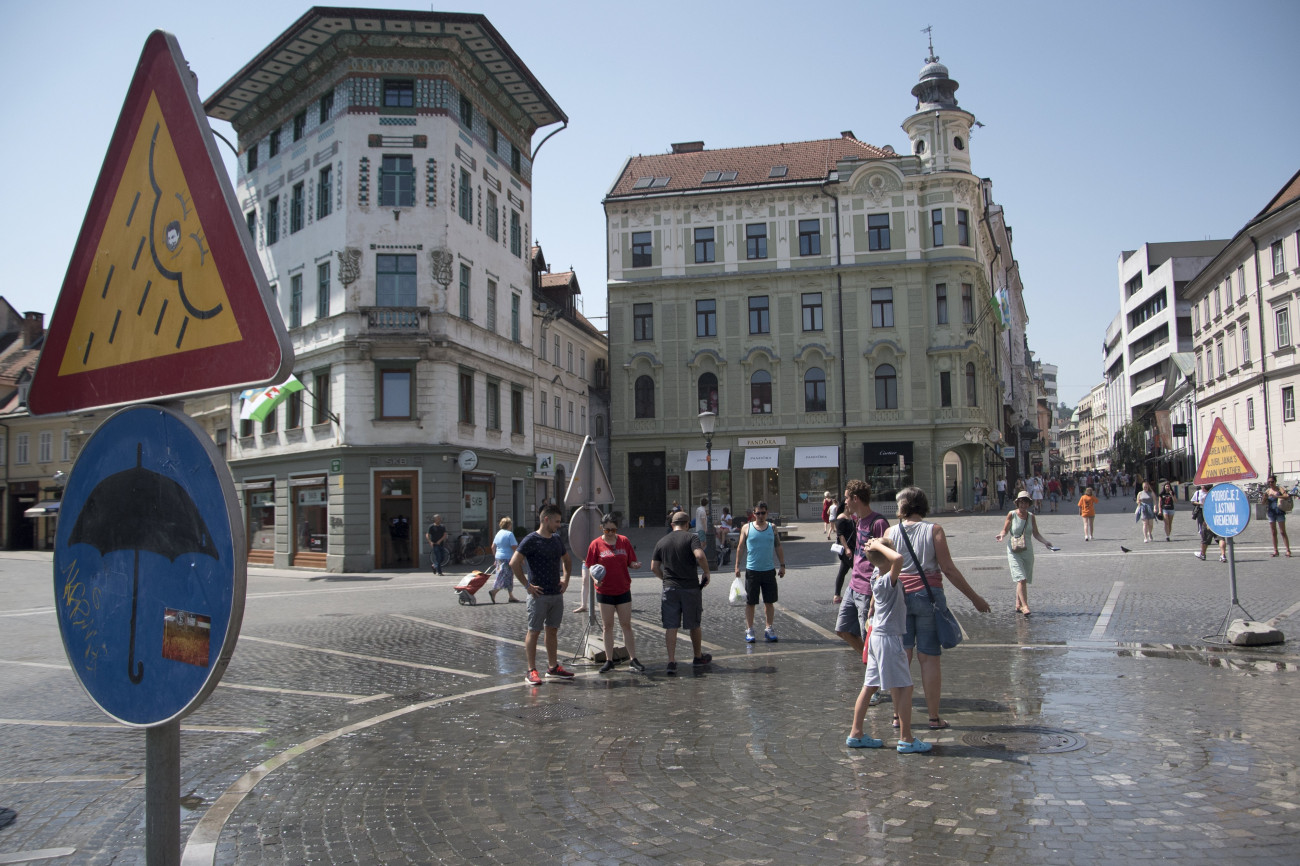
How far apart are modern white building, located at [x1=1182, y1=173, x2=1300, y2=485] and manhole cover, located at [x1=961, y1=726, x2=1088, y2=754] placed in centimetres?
4066

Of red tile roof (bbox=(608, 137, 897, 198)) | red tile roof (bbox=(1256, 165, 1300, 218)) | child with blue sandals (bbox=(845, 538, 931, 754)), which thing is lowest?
child with blue sandals (bbox=(845, 538, 931, 754))

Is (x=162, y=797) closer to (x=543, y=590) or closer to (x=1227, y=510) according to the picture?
(x=543, y=590)

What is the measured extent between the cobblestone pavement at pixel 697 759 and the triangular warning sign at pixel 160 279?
129 inches

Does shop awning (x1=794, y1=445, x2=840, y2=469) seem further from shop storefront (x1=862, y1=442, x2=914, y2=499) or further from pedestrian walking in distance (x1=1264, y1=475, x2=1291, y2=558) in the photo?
pedestrian walking in distance (x1=1264, y1=475, x2=1291, y2=558)

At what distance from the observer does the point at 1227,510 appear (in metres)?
11.5

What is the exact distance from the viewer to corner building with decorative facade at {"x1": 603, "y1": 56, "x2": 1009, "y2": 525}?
1732 inches

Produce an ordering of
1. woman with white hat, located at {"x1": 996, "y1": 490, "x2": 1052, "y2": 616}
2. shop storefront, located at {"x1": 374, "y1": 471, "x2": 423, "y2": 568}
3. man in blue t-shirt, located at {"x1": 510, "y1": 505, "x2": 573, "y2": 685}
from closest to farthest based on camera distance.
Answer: man in blue t-shirt, located at {"x1": 510, "y1": 505, "x2": 573, "y2": 685} < woman with white hat, located at {"x1": 996, "y1": 490, "x2": 1052, "y2": 616} < shop storefront, located at {"x1": 374, "y1": 471, "x2": 423, "y2": 568}

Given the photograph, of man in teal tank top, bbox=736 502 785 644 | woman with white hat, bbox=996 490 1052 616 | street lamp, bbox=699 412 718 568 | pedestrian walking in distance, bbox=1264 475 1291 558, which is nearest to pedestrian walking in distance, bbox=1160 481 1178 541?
pedestrian walking in distance, bbox=1264 475 1291 558

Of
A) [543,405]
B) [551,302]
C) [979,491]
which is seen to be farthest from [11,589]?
[979,491]

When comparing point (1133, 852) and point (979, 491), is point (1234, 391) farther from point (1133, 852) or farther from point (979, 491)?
point (1133, 852)

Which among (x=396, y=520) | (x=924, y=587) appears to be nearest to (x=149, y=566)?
(x=924, y=587)

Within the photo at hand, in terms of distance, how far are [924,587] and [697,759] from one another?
225cm

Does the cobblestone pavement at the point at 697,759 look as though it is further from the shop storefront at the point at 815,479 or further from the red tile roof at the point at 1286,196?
the red tile roof at the point at 1286,196

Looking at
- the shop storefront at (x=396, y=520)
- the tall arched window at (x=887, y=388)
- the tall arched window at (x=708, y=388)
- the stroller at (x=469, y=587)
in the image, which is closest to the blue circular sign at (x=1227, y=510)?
the stroller at (x=469, y=587)
